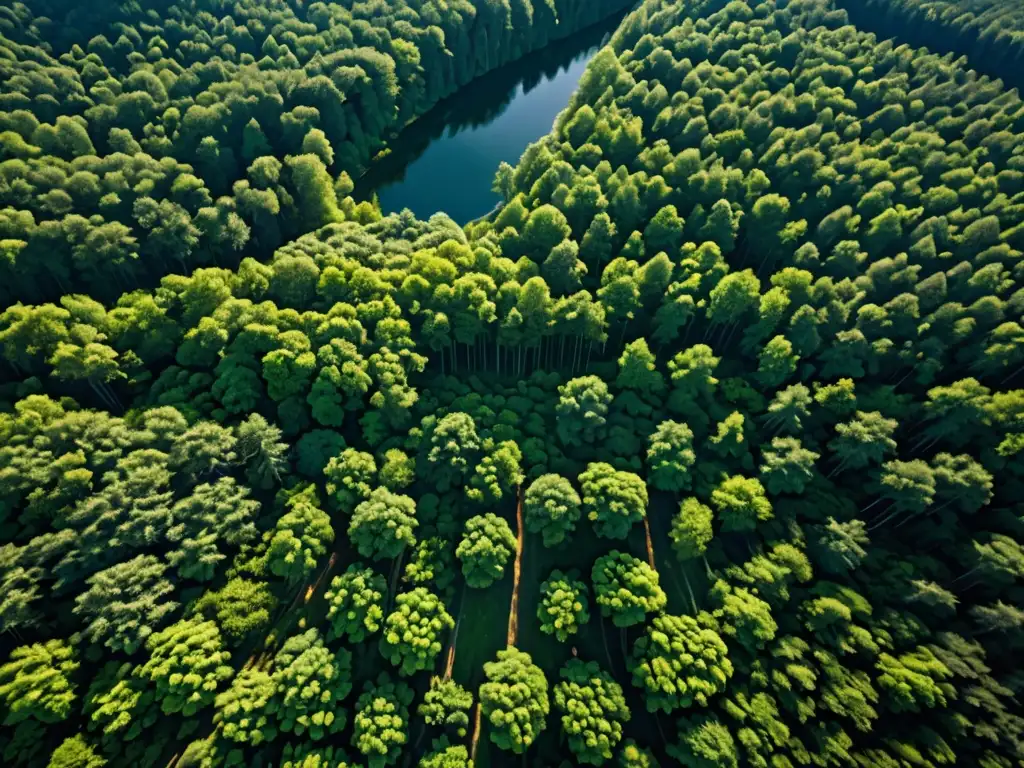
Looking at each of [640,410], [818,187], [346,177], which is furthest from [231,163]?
[818,187]

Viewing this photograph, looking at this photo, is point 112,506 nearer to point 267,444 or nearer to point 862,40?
point 267,444

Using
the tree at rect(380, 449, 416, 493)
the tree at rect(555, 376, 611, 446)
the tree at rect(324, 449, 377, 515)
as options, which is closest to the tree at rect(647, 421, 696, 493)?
the tree at rect(555, 376, 611, 446)

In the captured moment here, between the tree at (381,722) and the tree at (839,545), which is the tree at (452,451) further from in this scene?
the tree at (839,545)

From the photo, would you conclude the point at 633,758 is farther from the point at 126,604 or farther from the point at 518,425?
the point at 126,604

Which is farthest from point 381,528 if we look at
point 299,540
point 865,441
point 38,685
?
point 865,441

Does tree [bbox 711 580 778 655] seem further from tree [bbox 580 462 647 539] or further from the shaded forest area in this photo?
the shaded forest area


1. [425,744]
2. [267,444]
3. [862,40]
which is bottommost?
[425,744]
